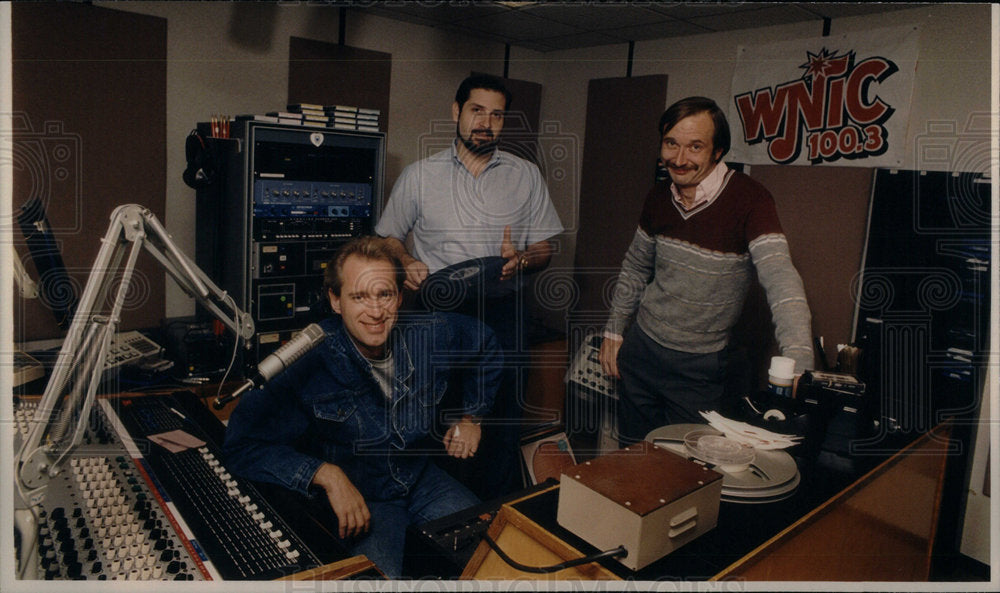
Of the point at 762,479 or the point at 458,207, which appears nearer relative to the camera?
the point at 762,479

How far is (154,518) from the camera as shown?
1.08m

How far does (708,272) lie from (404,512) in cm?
108

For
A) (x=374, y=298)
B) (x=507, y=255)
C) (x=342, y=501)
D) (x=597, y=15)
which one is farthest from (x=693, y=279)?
(x=342, y=501)

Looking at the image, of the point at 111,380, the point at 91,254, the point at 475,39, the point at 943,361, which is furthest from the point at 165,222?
the point at 943,361

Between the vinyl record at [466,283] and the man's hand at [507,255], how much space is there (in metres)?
0.01

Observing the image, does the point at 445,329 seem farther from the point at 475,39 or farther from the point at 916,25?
the point at 916,25

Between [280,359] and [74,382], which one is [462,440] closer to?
[280,359]

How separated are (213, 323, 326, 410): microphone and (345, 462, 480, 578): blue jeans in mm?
572

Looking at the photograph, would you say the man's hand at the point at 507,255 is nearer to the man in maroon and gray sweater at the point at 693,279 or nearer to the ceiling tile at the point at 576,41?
the man in maroon and gray sweater at the point at 693,279

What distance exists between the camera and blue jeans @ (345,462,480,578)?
142cm

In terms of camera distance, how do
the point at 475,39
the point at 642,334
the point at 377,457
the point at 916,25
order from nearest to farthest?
the point at 916,25 → the point at 377,457 → the point at 475,39 → the point at 642,334

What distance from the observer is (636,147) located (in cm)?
187

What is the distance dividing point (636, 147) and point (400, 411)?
3.54ft

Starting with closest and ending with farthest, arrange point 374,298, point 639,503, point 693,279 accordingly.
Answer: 1. point 639,503
2. point 374,298
3. point 693,279
